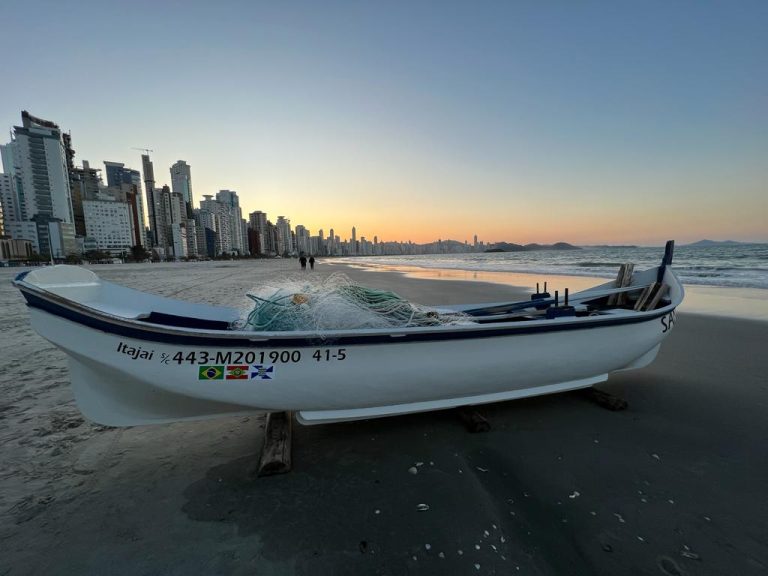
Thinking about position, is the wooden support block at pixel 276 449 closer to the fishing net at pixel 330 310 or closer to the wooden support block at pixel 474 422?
the fishing net at pixel 330 310

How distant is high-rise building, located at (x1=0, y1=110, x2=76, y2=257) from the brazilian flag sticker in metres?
150

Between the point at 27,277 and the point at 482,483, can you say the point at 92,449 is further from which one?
the point at 482,483

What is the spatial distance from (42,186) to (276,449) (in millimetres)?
168383

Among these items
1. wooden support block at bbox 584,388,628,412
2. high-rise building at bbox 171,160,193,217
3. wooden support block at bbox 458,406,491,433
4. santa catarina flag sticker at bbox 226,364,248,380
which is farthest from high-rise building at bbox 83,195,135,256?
wooden support block at bbox 584,388,628,412

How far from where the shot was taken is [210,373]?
9.17ft

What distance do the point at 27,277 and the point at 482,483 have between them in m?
4.01

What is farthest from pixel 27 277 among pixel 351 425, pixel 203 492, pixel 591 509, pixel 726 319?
pixel 726 319

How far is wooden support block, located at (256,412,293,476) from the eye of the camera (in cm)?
282

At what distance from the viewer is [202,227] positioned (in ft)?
525

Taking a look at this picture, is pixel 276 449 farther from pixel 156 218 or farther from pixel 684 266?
pixel 156 218

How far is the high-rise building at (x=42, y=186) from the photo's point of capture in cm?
11294

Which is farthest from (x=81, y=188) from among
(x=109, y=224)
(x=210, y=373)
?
(x=210, y=373)

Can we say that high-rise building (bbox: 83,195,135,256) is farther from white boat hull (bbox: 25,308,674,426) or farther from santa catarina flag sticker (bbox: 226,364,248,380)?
santa catarina flag sticker (bbox: 226,364,248,380)

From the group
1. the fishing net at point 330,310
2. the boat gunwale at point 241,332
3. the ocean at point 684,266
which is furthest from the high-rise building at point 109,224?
the boat gunwale at point 241,332
